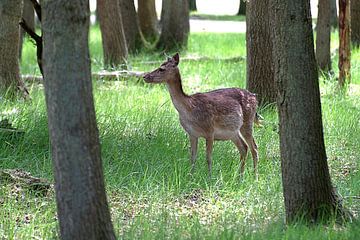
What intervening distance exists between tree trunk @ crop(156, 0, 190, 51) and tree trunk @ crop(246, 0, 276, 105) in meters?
7.98

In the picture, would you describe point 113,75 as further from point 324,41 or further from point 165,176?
point 165,176

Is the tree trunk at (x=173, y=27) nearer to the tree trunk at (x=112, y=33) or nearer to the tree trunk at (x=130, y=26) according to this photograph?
the tree trunk at (x=130, y=26)

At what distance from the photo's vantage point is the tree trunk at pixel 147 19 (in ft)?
69.5

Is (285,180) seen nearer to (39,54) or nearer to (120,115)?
(39,54)

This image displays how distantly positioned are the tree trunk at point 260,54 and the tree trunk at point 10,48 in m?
3.37

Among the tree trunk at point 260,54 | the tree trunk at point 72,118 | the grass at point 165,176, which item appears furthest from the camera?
the tree trunk at point 260,54

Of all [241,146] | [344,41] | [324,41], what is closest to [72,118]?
[241,146]

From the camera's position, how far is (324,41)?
51.0 feet

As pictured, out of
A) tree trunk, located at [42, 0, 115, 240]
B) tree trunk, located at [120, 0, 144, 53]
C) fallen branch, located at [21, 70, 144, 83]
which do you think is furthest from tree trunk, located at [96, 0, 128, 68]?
tree trunk, located at [42, 0, 115, 240]

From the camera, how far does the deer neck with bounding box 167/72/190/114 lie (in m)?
8.82

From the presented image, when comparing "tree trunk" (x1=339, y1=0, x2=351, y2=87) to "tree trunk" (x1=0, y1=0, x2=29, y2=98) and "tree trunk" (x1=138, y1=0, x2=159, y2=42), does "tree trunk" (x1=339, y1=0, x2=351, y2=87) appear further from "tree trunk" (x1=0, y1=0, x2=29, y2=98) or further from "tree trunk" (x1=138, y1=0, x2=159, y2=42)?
"tree trunk" (x1=138, y1=0, x2=159, y2=42)

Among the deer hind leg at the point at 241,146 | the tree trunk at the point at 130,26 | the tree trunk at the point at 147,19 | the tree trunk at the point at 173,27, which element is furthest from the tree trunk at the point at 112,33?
the deer hind leg at the point at 241,146

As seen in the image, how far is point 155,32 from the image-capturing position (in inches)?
835

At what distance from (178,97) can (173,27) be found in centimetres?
1148
